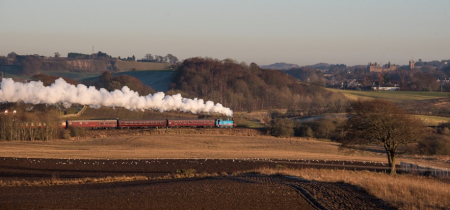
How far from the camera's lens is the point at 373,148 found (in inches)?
2781

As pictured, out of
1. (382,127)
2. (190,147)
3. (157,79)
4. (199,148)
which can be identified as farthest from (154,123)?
(157,79)

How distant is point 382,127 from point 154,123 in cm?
4502

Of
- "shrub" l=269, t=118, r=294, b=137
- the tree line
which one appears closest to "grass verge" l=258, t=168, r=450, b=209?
"shrub" l=269, t=118, r=294, b=137

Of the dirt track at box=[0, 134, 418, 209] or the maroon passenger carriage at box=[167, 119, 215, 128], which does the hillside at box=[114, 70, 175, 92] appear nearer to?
the maroon passenger carriage at box=[167, 119, 215, 128]

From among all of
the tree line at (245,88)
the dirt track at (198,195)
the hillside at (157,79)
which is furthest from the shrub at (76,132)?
the hillside at (157,79)

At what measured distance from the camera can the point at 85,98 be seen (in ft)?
270

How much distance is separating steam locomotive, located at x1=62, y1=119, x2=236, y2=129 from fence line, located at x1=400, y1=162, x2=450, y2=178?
40660mm

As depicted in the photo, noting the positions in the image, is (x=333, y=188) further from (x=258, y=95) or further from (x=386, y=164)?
(x=258, y=95)

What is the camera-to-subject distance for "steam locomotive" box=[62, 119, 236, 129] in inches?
3098

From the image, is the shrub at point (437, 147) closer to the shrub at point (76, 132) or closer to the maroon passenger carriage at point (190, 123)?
the maroon passenger carriage at point (190, 123)

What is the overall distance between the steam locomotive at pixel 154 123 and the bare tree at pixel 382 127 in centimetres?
3967

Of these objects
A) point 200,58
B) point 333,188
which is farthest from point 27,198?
point 200,58

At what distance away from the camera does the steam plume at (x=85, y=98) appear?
244 ft

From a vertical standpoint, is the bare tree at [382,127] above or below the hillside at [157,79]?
below
